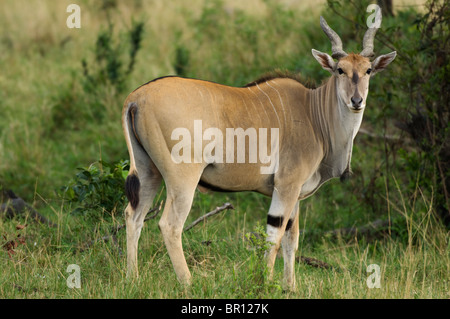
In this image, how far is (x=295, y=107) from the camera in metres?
4.90

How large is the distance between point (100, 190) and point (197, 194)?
177 cm

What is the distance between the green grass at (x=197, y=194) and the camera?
4.40 meters

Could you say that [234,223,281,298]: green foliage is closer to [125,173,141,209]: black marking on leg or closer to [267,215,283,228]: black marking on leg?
[267,215,283,228]: black marking on leg

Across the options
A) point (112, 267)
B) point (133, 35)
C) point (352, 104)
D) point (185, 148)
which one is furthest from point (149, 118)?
point (133, 35)

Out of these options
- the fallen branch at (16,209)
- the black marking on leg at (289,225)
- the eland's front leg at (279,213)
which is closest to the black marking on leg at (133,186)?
the eland's front leg at (279,213)

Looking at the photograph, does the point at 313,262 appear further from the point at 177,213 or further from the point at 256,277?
the point at 177,213

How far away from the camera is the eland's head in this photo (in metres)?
4.55

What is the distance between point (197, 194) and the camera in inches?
279

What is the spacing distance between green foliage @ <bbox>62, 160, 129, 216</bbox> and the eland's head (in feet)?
6.30

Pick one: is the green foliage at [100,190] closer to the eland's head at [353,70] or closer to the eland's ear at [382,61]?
the eland's head at [353,70]

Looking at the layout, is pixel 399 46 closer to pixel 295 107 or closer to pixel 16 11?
pixel 295 107

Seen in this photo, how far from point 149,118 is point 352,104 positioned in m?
1.39

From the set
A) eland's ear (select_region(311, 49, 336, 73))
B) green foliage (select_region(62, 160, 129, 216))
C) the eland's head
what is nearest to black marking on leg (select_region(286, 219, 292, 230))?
the eland's head
